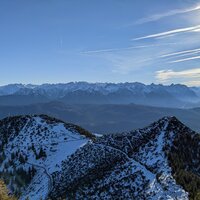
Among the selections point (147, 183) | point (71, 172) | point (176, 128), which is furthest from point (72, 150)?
point (147, 183)

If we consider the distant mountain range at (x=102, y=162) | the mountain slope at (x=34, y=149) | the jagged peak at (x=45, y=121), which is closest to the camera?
the distant mountain range at (x=102, y=162)

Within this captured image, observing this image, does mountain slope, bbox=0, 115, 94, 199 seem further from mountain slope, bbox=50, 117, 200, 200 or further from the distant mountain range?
mountain slope, bbox=50, 117, 200, 200

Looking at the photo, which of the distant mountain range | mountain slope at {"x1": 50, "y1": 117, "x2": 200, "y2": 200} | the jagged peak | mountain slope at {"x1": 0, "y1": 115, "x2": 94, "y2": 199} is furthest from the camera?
the jagged peak

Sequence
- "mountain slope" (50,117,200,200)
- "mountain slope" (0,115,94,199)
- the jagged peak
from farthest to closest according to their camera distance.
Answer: the jagged peak, "mountain slope" (0,115,94,199), "mountain slope" (50,117,200,200)

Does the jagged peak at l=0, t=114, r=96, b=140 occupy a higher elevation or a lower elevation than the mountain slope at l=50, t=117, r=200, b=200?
higher

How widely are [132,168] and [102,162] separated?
11181 millimetres

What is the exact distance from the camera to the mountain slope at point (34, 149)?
88275 millimetres

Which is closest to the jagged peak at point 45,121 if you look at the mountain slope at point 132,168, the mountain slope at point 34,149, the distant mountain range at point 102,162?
the mountain slope at point 34,149

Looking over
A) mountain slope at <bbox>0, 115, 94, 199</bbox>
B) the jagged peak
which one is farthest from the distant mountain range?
the jagged peak

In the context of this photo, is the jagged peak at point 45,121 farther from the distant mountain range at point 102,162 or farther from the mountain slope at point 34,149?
the distant mountain range at point 102,162

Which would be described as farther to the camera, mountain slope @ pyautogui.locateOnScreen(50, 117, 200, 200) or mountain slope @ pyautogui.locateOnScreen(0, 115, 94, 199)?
mountain slope @ pyautogui.locateOnScreen(0, 115, 94, 199)

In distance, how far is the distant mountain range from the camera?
6116 centimetres

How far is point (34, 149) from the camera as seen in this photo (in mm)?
102750

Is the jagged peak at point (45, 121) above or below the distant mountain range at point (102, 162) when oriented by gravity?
above
